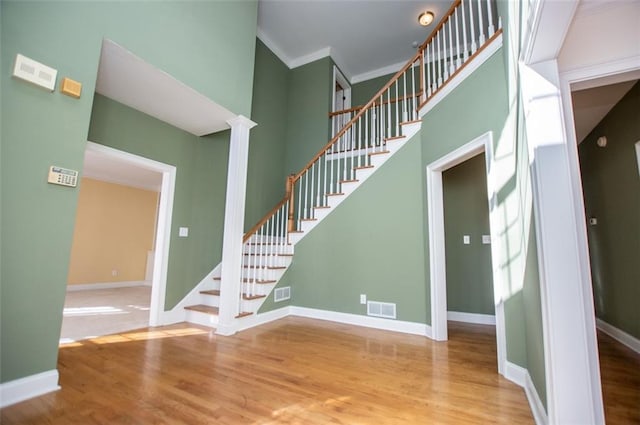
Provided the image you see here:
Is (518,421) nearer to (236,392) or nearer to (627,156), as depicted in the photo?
(236,392)

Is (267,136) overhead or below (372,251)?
overhead

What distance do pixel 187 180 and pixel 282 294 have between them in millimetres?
2193

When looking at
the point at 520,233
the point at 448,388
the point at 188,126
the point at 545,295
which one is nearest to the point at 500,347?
the point at 448,388

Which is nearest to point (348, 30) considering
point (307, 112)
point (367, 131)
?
point (307, 112)

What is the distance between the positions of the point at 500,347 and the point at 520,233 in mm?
992

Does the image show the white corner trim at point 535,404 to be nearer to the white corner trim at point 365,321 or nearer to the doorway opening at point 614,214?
the doorway opening at point 614,214

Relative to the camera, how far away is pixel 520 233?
2.14 m

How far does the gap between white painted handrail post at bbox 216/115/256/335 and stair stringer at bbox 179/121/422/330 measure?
0.77 feet

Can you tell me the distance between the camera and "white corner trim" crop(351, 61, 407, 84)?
5.86 metres

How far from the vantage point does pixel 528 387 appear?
196 centimetres

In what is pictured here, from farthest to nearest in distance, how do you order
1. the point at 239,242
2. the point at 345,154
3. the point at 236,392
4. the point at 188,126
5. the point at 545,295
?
the point at 345,154, the point at 188,126, the point at 239,242, the point at 236,392, the point at 545,295

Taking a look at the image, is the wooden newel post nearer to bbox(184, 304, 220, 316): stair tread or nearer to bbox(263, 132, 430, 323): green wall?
bbox(263, 132, 430, 323): green wall

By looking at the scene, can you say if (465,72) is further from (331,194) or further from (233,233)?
(233,233)

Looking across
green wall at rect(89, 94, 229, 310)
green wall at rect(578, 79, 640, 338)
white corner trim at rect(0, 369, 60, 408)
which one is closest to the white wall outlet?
green wall at rect(89, 94, 229, 310)
